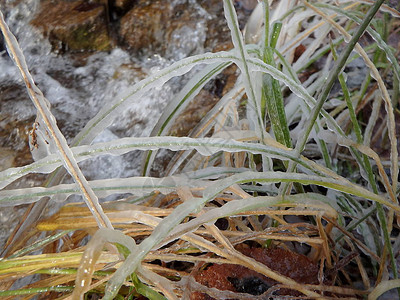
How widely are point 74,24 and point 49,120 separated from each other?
1.26 metres

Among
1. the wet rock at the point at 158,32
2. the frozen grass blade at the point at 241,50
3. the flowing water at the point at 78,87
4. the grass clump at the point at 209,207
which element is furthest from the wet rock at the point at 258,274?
the wet rock at the point at 158,32

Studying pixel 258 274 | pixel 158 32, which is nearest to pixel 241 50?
pixel 258 274

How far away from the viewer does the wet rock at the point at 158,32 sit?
1.74 m

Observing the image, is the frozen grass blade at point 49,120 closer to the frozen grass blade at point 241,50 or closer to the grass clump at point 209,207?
the grass clump at point 209,207

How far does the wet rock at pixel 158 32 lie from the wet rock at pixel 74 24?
3.4 inches

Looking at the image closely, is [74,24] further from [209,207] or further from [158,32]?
[209,207]

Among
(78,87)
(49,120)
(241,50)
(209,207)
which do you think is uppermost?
(241,50)

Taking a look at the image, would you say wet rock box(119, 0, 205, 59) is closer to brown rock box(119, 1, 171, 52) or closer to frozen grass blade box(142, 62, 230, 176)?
brown rock box(119, 1, 171, 52)

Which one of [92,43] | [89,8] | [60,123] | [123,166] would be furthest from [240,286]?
[89,8]

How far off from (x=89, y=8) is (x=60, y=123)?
59 cm

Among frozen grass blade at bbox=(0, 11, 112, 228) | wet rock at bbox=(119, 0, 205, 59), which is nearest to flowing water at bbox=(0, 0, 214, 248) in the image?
wet rock at bbox=(119, 0, 205, 59)

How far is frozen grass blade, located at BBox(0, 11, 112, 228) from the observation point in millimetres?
546

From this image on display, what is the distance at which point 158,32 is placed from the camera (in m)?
1.77

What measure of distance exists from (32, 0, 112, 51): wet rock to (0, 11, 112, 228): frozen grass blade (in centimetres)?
116
